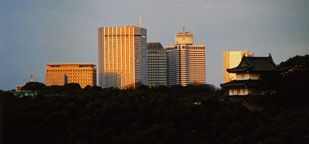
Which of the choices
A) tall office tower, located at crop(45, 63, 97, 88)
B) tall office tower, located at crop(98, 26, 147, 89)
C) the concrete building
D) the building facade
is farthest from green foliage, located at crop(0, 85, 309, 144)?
tall office tower, located at crop(98, 26, 147, 89)

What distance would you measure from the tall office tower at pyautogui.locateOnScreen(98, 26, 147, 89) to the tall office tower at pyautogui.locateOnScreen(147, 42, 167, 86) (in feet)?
15.3

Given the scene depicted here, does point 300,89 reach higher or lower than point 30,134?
higher

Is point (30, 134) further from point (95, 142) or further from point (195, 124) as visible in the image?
point (195, 124)

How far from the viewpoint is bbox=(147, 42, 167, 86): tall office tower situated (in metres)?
192

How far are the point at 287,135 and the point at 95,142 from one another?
41.9 ft

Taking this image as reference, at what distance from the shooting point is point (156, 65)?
19288cm

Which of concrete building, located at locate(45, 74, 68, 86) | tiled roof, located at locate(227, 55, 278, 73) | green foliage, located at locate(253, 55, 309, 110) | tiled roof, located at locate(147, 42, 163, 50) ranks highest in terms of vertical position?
tiled roof, located at locate(147, 42, 163, 50)

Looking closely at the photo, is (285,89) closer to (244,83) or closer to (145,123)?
(244,83)

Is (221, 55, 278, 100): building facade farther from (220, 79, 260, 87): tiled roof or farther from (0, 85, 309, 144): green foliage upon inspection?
(0, 85, 309, 144): green foliage

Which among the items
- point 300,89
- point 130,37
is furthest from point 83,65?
point 300,89

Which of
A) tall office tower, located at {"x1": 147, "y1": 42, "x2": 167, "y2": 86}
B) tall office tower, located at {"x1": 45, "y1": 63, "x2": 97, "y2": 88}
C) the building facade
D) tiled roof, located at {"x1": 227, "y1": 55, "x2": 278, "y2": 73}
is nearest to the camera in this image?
the building facade

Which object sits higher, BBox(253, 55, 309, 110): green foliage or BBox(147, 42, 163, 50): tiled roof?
BBox(147, 42, 163, 50): tiled roof

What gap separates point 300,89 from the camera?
39.2 meters

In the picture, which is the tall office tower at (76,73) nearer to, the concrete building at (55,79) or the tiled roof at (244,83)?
the concrete building at (55,79)
